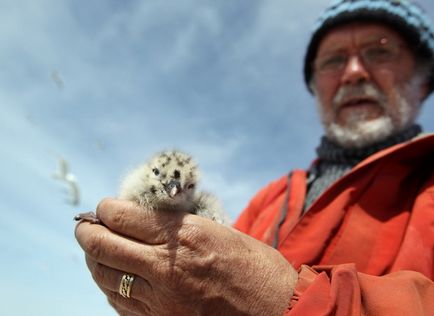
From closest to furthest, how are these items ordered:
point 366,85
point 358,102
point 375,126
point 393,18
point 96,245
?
point 96,245 → point 375,126 → point 366,85 → point 358,102 → point 393,18

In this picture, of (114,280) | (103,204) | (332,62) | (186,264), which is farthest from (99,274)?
(332,62)

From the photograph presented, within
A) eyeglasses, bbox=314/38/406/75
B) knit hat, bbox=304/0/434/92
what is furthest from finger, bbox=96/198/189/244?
knit hat, bbox=304/0/434/92

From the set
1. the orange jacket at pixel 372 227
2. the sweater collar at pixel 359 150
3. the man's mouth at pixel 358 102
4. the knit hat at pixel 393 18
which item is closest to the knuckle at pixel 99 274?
the orange jacket at pixel 372 227

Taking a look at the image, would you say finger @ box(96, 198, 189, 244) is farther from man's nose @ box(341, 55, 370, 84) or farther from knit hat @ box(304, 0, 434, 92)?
knit hat @ box(304, 0, 434, 92)

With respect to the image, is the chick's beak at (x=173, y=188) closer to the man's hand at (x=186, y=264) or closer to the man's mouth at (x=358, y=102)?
the man's hand at (x=186, y=264)

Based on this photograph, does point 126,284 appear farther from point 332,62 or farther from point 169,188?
point 332,62

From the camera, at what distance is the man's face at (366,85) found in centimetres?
502

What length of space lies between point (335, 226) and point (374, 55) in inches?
114

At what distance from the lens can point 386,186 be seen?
375 centimetres

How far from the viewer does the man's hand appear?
2480 mm

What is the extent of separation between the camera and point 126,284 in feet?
8.64

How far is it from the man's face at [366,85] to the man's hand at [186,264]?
2.97 m

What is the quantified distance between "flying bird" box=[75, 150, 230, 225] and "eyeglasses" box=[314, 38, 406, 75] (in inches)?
132

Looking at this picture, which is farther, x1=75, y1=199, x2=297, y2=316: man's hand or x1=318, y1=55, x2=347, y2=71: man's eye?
x1=318, y1=55, x2=347, y2=71: man's eye
